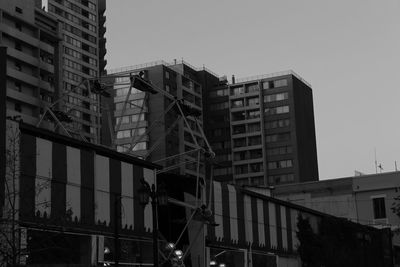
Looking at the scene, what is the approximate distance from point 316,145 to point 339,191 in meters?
88.1

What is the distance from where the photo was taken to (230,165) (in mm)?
175375

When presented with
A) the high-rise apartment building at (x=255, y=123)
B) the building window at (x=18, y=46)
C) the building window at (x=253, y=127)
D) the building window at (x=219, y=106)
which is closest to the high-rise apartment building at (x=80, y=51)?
the high-rise apartment building at (x=255, y=123)

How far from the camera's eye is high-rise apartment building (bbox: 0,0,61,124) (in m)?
107

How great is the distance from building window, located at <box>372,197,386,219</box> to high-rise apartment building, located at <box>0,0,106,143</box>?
1338 inches

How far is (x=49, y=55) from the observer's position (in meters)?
119

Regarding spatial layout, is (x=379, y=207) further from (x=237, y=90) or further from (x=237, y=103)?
(x=237, y=90)

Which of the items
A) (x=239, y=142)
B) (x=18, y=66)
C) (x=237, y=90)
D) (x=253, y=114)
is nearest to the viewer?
(x=18, y=66)

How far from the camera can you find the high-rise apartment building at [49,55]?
355 ft

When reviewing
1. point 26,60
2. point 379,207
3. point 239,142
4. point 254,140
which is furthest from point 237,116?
point 379,207

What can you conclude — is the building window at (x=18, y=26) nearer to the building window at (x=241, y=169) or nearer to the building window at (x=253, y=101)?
the building window at (x=253, y=101)

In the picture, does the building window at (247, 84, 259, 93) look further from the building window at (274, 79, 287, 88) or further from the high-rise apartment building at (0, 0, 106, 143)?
the high-rise apartment building at (0, 0, 106, 143)

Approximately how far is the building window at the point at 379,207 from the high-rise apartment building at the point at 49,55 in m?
34.0

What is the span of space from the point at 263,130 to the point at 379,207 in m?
88.4

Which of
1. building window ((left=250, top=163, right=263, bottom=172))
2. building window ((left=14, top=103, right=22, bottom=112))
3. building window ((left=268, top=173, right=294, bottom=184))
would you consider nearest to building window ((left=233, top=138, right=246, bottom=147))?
building window ((left=250, top=163, right=263, bottom=172))
